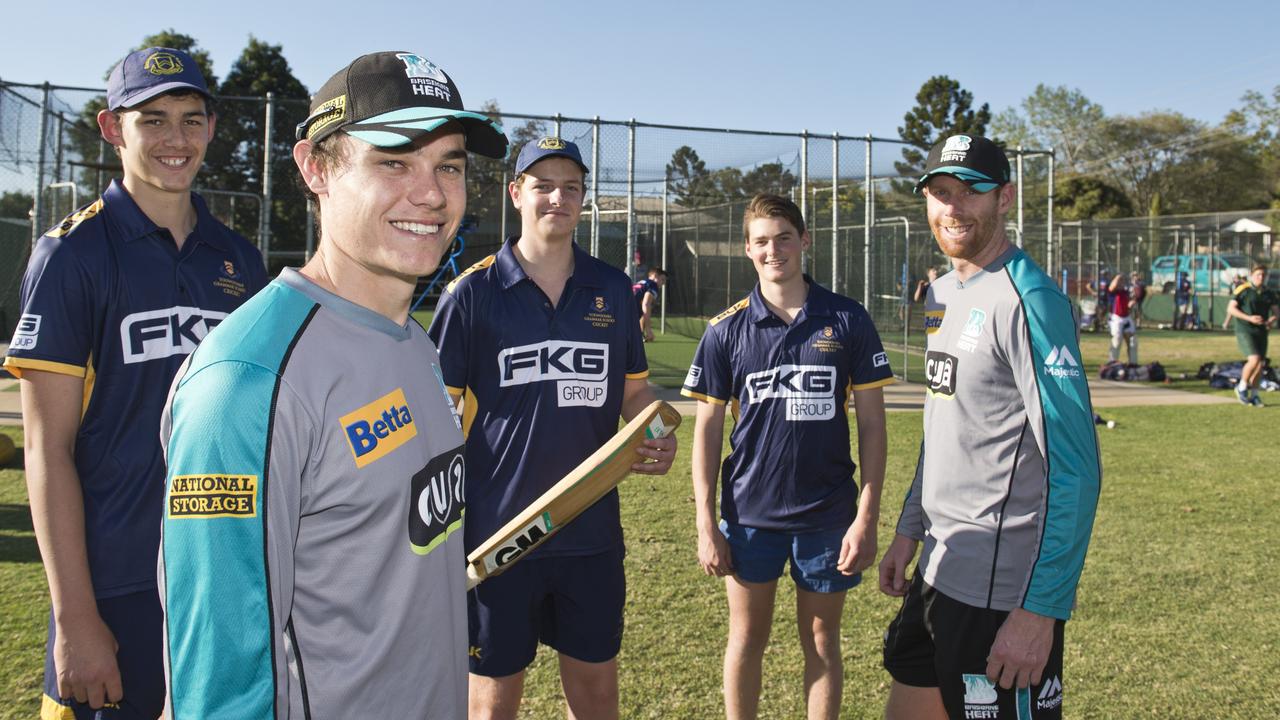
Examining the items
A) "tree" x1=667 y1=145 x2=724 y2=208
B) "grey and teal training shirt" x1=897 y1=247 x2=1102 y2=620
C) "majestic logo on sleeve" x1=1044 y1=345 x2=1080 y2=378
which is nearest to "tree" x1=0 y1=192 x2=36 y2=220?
"tree" x1=667 y1=145 x2=724 y2=208

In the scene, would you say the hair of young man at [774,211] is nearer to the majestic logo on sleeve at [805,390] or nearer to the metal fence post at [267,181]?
the majestic logo on sleeve at [805,390]

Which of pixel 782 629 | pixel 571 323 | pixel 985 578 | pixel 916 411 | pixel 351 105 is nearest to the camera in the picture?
pixel 351 105

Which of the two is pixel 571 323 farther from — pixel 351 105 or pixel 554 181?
pixel 351 105

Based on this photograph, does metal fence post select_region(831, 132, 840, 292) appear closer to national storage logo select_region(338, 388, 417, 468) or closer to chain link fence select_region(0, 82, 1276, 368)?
chain link fence select_region(0, 82, 1276, 368)

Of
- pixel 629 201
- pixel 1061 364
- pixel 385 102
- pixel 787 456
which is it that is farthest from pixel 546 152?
pixel 629 201

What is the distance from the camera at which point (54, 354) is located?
88.8 inches

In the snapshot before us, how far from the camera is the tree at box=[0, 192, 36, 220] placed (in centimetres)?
1199

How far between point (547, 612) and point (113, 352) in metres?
1.76

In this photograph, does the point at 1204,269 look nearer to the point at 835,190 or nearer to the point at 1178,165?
the point at 835,190

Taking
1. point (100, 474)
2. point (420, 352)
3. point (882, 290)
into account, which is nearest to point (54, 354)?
point (100, 474)

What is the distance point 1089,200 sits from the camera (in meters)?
58.0

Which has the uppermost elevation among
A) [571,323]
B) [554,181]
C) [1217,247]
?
[1217,247]

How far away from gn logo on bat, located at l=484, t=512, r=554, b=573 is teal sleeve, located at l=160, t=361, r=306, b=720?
1346 mm

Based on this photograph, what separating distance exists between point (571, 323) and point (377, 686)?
1944 millimetres
